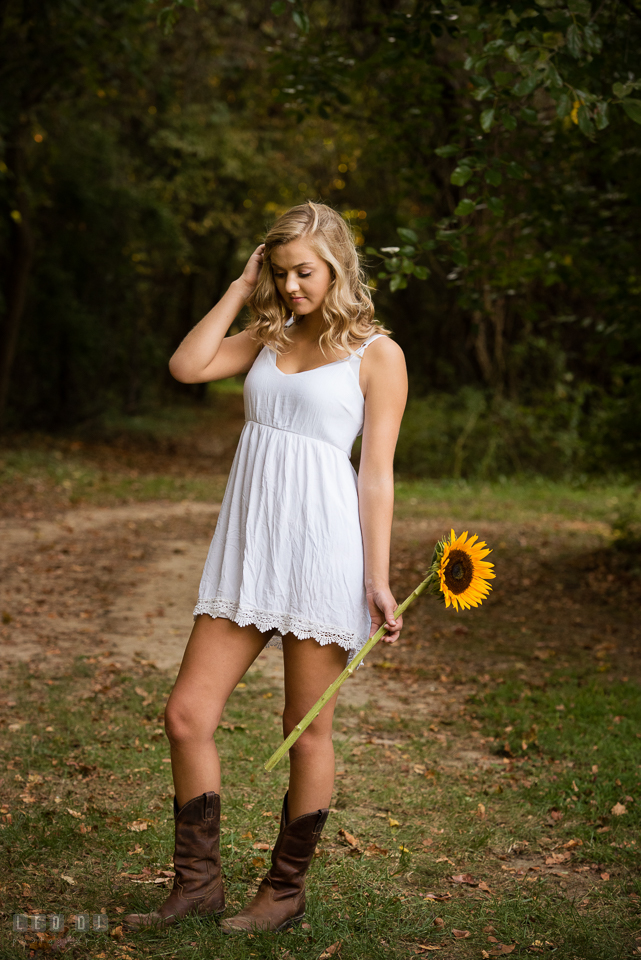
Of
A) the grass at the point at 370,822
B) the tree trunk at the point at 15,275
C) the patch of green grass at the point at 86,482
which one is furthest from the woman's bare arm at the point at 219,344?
the tree trunk at the point at 15,275

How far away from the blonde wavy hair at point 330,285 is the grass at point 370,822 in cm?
173

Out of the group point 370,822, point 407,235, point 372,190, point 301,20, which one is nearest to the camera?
point 370,822

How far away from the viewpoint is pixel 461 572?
2486 mm

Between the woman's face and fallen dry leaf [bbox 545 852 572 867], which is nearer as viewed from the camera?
the woman's face

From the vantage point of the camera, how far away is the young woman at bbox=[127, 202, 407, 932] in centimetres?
250

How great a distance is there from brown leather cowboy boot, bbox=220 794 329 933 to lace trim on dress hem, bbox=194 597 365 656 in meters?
0.54

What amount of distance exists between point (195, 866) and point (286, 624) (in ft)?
2.53

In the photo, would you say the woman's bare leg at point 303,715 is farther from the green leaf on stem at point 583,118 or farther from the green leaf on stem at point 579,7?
the green leaf on stem at point 579,7

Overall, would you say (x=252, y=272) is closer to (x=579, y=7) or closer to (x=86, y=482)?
(x=579, y=7)

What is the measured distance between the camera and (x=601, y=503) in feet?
40.8

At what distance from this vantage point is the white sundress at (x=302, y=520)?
8.16 ft

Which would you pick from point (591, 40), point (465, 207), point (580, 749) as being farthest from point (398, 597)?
point (591, 40)

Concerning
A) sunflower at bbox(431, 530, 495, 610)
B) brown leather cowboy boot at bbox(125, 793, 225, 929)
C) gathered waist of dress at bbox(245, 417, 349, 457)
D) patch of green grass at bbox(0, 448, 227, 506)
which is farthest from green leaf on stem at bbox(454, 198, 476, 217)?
patch of green grass at bbox(0, 448, 227, 506)

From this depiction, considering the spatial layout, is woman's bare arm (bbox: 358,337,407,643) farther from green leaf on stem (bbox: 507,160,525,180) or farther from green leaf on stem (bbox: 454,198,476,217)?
green leaf on stem (bbox: 507,160,525,180)
